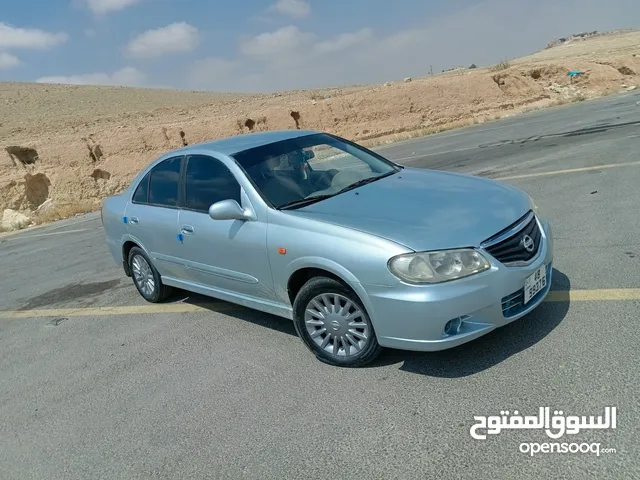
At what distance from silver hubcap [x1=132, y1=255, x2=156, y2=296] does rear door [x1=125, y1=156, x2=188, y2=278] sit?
0.25 metres

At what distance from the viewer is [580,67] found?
1205 inches

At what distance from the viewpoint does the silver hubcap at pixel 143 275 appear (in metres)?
5.93

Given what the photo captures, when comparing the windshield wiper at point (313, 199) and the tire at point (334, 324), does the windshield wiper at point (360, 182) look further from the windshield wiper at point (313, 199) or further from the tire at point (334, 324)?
the tire at point (334, 324)

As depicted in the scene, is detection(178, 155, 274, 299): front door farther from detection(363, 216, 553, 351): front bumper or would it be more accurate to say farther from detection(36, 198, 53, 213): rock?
detection(36, 198, 53, 213): rock

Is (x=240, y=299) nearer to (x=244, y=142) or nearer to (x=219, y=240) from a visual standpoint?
(x=219, y=240)

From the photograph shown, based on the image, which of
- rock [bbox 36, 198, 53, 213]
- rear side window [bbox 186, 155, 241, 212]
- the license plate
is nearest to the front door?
rear side window [bbox 186, 155, 241, 212]

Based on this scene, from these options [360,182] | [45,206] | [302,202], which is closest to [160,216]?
[302,202]

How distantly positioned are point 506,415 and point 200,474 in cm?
170

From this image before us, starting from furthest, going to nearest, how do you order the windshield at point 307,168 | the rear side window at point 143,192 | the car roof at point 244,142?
the rear side window at point 143,192
the car roof at point 244,142
the windshield at point 307,168

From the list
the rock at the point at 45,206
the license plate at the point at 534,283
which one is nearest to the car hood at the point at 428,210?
the license plate at the point at 534,283

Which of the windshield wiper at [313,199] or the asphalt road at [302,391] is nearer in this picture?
the asphalt road at [302,391]

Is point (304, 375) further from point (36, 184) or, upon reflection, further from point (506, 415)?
point (36, 184)

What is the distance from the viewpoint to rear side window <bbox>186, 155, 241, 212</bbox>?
15.4 ft

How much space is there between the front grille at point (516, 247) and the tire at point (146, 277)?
3.52m
